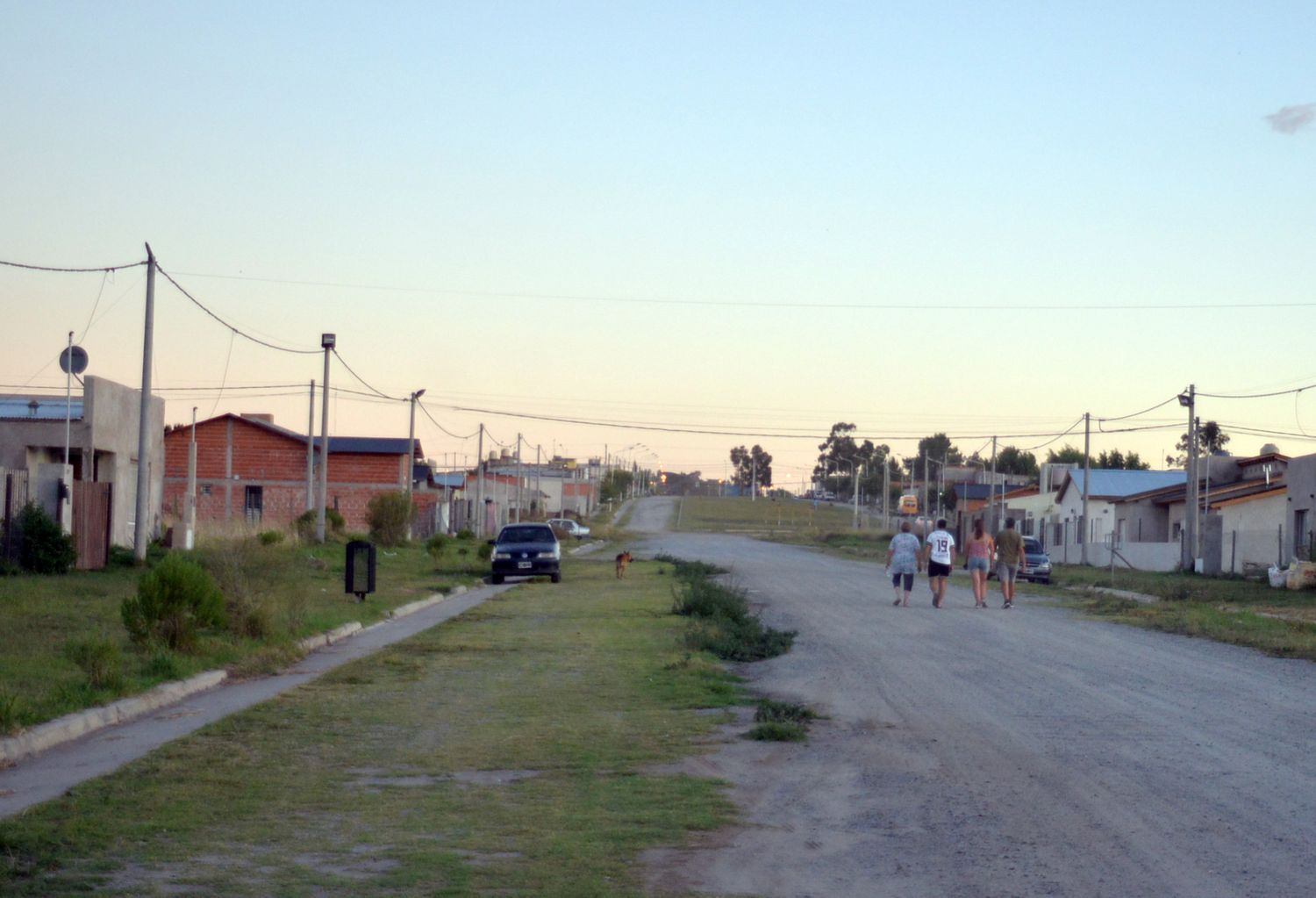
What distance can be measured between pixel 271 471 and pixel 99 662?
58.7m

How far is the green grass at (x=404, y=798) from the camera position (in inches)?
247

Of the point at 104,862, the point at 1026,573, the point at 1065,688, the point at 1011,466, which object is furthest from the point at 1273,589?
the point at 1011,466

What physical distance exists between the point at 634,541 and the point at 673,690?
67559mm

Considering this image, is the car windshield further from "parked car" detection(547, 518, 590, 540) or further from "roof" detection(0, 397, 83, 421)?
"parked car" detection(547, 518, 590, 540)

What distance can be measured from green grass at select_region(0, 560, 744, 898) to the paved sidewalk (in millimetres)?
255

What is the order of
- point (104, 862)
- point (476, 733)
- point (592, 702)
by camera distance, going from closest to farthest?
1. point (104, 862)
2. point (476, 733)
3. point (592, 702)

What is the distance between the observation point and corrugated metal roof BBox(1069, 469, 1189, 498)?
7000 centimetres

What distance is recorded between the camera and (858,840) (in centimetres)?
716

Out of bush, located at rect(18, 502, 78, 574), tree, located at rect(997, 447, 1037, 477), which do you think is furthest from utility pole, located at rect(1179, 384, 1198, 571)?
tree, located at rect(997, 447, 1037, 477)

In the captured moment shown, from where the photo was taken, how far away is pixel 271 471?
68.8 meters

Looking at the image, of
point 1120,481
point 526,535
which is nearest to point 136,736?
point 526,535

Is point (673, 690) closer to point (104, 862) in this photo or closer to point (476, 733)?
point (476, 733)

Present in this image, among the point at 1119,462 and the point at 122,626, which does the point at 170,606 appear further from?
the point at 1119,462

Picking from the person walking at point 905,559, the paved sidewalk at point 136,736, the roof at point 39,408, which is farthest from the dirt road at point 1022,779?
the roof at point 39,408
